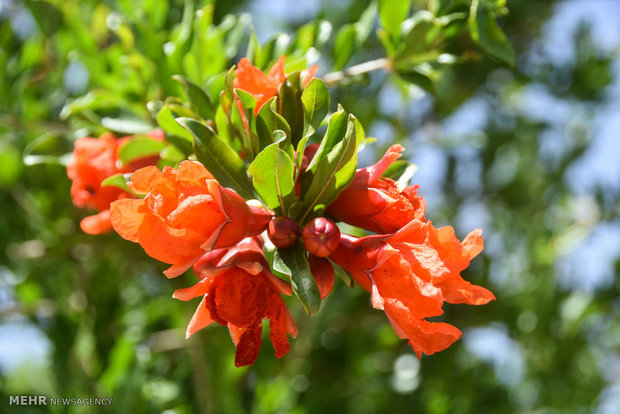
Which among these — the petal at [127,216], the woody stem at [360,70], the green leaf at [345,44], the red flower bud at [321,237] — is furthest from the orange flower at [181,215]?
the green leaf at [345,44]

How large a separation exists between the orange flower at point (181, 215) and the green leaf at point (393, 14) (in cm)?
82

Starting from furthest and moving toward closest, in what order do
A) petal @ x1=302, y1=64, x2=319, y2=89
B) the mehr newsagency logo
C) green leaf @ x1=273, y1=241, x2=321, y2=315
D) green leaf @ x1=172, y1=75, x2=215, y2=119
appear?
1. the mehr newsagency logo
2. green leaf @ x1=172, y1=75, x2=215, y2=119
3. petal @ x1=302, y1=64, x2=319, y2=89
4. green leaf @ x1=273, y1=241, x2=321, y2=315

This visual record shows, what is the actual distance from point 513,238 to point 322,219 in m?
2.93

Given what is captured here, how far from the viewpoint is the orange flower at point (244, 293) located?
97cm

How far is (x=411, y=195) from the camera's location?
→ 1.11m

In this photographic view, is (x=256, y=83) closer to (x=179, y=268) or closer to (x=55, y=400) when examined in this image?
(x=179, y=268)

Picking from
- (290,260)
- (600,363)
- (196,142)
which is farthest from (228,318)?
(600,363)

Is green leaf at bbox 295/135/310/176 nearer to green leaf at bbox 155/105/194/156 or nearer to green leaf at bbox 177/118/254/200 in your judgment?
green leaf at bbox 177/118/254/200

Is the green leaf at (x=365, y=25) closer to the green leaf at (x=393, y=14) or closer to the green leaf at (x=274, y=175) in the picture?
the green leaf at (x=393, y=14)

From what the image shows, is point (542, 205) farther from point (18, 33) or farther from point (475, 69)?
point (18, 33)

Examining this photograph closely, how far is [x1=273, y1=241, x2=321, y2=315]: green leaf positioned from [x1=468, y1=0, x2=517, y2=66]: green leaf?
0.71m

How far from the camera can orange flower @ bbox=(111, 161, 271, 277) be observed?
98 centimetres

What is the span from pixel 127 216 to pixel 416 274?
501 millimetres

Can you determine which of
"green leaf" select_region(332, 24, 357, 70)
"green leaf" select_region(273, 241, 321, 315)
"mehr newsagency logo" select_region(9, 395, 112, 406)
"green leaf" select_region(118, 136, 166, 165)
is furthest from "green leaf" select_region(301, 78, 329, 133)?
"mehr newsagency logo" select_region(9, 395, 112, 406)
